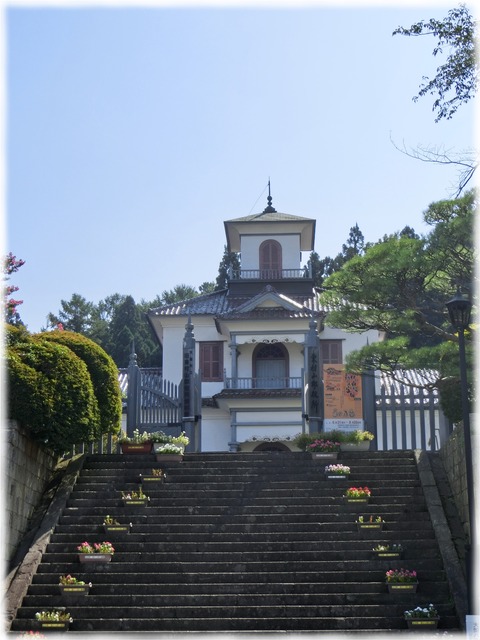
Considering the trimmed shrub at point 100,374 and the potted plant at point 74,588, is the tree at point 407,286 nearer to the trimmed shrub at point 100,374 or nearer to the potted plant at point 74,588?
the trimmed shrub at point 100,374

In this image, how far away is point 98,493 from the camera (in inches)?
668

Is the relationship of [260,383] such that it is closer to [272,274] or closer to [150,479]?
[272,274]

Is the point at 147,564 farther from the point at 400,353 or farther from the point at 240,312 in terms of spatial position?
the point at 240,312

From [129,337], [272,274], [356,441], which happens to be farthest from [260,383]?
[356,441]

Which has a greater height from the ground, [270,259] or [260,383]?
[270,259]

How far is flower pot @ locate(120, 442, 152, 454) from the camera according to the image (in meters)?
19.3

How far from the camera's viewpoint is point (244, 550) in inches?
596

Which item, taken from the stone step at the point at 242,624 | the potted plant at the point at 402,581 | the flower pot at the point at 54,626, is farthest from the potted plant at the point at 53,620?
the potted plant at the point at 402,581

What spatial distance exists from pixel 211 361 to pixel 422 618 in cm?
3078

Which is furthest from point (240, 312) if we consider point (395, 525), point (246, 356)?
point (395, 525)

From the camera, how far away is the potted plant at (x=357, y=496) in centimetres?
1622

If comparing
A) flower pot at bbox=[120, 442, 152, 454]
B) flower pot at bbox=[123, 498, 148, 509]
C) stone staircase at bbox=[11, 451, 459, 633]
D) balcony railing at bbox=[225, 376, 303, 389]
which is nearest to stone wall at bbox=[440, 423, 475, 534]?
stone staircase at bbox=[11, 451, 459, 633]

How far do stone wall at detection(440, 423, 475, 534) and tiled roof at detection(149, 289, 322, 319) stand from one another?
24.6 meters

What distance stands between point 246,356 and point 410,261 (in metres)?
25.7
